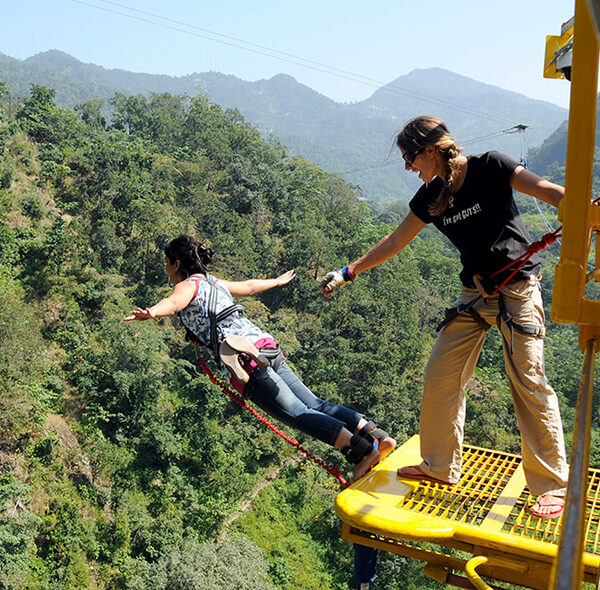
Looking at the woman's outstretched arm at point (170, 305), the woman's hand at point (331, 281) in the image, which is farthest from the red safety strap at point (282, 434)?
the woman's hand at point (331, 281)

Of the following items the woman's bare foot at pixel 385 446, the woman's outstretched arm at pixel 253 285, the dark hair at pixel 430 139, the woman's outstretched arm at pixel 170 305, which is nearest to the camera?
the dark hair at pixel 430 139

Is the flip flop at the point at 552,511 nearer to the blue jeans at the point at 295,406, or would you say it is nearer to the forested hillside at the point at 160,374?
the blue jeans at the point at 295,406

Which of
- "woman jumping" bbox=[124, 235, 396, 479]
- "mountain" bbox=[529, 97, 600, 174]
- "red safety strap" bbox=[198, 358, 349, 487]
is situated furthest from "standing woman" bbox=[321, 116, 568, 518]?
"mountain" bbox=[529, 97, 600, 174]

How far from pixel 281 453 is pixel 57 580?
9.69 m

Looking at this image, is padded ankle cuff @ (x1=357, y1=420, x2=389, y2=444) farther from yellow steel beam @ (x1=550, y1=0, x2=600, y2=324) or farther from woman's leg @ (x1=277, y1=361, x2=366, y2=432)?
yellow steel beam @ (x1=550, y1=0, x2=600, y2=324)

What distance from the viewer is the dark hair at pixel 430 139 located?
2562mm

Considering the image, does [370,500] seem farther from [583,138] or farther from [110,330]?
[110,330]

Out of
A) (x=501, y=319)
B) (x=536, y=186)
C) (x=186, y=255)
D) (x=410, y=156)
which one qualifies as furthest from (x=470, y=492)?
→ (x=186, y=255)

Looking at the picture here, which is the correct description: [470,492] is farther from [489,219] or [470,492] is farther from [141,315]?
[141,315]

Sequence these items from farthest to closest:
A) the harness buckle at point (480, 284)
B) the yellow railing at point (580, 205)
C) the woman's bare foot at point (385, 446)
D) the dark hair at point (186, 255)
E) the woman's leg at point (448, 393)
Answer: the dark hair at point (186, 255), the woman's bare foot at point (385, 446), the woman's leg at point (448, 393), the harness buckle at point (480, 284), the yellow railing at point (580, 205)

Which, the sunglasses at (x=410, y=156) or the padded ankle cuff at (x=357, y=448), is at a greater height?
the sunglasses at (x=410, y=156)

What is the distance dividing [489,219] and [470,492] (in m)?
1.21

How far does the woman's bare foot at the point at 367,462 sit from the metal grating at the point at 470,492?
30 centimetres

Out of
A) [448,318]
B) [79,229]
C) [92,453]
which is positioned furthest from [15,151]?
[448,318]
